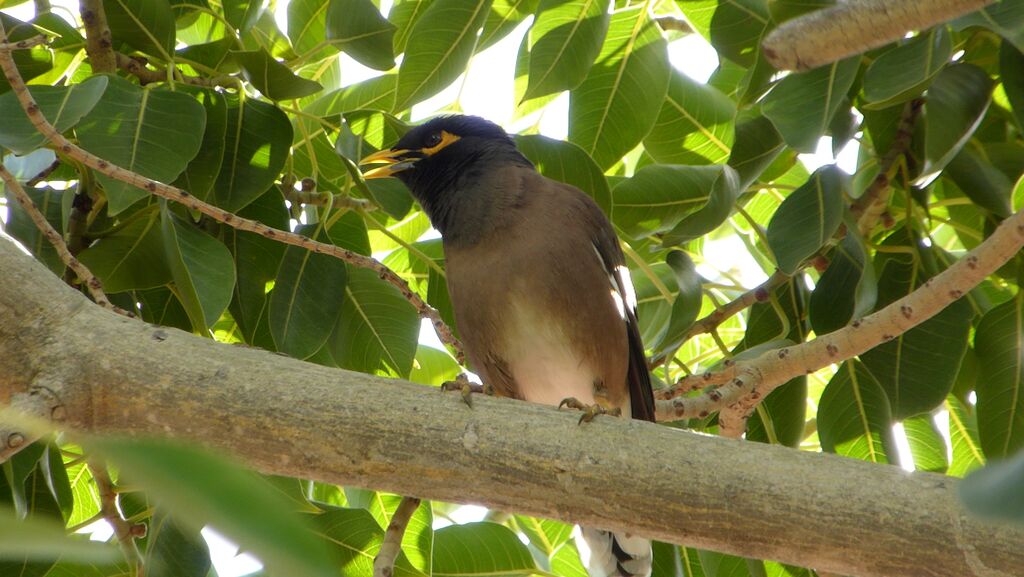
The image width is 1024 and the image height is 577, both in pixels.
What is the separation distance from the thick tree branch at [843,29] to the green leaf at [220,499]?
89cm

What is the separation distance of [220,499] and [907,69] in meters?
2.51

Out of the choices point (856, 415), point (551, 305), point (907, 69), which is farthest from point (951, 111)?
point (551, 305)

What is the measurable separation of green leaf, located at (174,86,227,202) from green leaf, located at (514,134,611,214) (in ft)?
3.09

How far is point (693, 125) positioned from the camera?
371cm

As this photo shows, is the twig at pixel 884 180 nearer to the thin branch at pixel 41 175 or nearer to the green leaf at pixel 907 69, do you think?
the green leaf at pixel 907 69

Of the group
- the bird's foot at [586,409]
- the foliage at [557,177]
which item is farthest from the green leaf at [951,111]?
the bird's foot at [586,409]

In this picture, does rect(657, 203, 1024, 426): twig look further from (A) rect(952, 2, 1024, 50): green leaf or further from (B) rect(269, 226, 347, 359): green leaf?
(B) rect(269, 226, 347, 359): green leaf

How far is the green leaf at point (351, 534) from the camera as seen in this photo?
2.90 metres

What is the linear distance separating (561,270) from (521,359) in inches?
13.4

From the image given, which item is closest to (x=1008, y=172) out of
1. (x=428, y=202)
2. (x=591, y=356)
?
(x=591, y=356)

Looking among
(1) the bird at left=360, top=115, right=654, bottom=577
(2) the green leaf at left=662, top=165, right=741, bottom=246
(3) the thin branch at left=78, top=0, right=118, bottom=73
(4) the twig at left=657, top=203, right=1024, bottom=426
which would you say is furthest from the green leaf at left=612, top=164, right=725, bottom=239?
(3) the thin branch at left=78, top=0, right=118, bottom=73

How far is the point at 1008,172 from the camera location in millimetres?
3133

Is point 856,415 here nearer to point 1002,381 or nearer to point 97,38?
point 1002,381

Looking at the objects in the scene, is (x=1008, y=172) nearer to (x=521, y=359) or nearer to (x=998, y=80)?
(x=998, y=80)
